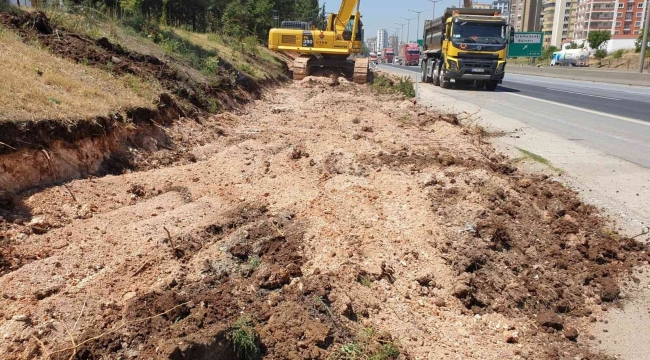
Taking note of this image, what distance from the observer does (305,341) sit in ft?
12.1

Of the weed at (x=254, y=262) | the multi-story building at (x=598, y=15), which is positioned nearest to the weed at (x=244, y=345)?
the weed at (x=254, y=262)

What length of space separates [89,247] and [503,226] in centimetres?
428

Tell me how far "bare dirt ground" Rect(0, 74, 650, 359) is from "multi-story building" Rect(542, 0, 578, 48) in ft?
472

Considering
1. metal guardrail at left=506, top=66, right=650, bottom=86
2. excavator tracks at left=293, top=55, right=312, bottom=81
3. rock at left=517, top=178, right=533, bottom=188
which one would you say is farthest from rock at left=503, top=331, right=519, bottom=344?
metal guardrail at left=506, top=66, right=650, bottom=86

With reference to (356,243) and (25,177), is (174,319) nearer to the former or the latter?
(356,243)

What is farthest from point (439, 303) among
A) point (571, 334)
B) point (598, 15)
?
point (598, 15)

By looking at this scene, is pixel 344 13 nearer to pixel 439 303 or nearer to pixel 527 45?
pixel 439 303

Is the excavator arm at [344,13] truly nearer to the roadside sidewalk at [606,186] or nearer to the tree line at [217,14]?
the tree line at [217,14]

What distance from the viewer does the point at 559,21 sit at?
141m

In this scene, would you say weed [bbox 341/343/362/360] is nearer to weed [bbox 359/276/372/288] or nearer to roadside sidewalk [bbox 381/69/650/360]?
weed [bbox 359/276/372/288]

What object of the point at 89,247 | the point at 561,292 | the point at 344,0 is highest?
the point at 344,0

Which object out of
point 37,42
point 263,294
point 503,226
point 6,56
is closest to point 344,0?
point 37,42

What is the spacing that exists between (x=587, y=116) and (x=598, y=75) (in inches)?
933

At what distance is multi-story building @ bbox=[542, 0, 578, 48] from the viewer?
138m
